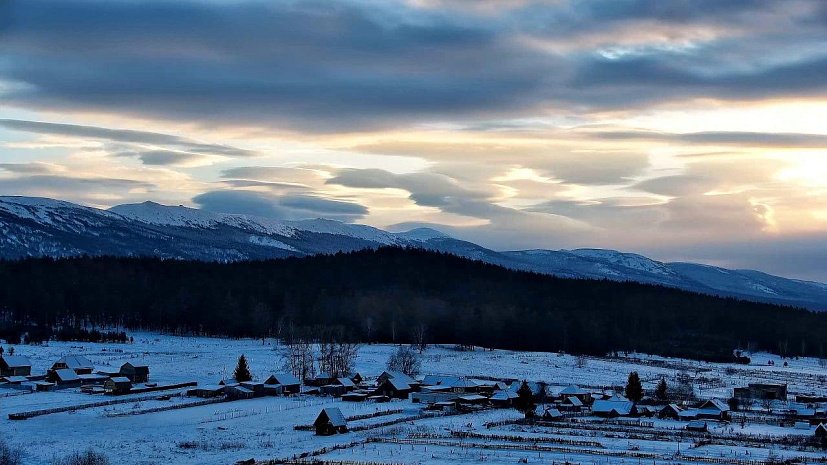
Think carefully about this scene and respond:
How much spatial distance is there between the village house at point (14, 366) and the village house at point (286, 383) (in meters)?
23.5

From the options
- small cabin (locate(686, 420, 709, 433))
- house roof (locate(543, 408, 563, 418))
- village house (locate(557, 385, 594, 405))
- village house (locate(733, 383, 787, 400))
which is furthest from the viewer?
village house (locate(733, 383, 787, 400))

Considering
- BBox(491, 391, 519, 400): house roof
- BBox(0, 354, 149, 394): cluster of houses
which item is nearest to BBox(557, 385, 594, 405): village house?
BBox(491, 391, 519, 400): house roof

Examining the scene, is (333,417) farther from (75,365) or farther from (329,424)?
(75,365)

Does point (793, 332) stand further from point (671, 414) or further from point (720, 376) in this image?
point (671, 414)

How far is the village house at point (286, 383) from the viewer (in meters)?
83.7

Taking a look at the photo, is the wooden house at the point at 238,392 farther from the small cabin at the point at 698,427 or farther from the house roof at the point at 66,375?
the small cabin at the point at 698,427

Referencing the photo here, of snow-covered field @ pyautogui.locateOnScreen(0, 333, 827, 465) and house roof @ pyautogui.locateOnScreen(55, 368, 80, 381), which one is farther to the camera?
house roof @ pyautogui.locateOnScreen(55, 368, 80, 381)

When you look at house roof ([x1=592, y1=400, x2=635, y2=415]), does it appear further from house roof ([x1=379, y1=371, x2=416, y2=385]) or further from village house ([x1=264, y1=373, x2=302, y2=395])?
village house ([x1=264, y1=373, x2=302, y2=395])

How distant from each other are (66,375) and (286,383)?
19228mm

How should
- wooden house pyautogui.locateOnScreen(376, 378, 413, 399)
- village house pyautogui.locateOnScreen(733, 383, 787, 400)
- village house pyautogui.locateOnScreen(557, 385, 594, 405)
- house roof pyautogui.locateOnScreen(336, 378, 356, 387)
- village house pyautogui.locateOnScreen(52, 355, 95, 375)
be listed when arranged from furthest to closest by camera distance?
village house pyautogui.locateOnScreen(52, 355, 95, 375) → village house pyautogui.locateOnScreen(733, 383, 787, 400) → house roof pyautogui.locateOnScreen(336, 378, 356, 387) → wooden house pyautogui.locateOnScreen(376, 378, 413, 399) → village house pyautogui.locateOnScreen(557, 385, 594, 405)

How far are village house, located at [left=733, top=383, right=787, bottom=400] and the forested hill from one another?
51729mm

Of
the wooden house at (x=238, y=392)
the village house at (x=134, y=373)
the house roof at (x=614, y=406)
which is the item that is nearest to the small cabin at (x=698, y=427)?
the house roof at (x=614, y=406)

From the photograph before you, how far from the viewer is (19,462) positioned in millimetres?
48688

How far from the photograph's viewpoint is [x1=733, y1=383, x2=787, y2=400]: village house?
90188 mm
